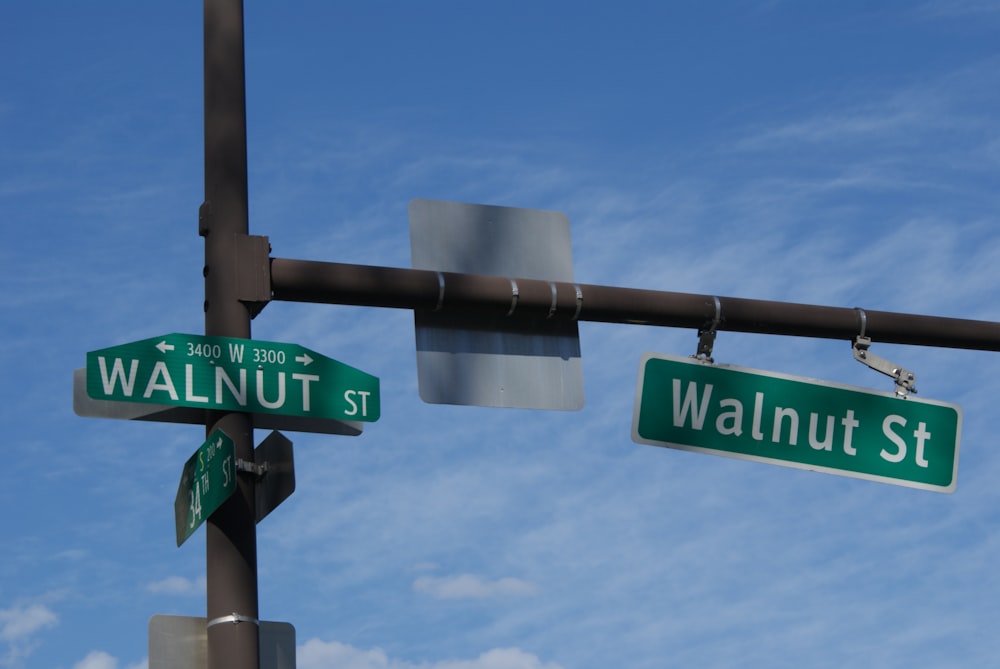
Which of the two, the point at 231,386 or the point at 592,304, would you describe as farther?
the point at 592,304

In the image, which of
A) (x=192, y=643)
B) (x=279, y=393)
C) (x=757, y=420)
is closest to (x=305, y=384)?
(x=279, y=393)

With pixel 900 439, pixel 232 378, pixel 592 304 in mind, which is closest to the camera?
pixel 232 378

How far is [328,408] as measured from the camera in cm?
642

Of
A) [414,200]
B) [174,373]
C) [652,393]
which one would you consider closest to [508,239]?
[414,200]

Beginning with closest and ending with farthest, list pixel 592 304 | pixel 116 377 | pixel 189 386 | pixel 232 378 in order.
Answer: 1. pixel 116 377
2. pixel 189 386
3. pixel 232 378
4. pixel 592 304

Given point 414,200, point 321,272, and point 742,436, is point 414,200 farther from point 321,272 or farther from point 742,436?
point 742,436

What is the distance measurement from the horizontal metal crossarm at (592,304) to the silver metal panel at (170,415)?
54 centimetres

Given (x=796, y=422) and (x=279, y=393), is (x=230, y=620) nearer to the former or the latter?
(x=279, y=393)

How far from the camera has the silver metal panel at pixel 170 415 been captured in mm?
6219

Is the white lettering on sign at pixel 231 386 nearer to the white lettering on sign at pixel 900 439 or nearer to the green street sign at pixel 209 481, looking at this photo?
the green street sign at pixel 209 481

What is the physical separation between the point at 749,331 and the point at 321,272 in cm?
229

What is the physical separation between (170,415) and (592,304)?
2.08m

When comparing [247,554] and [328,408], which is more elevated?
[328,408]

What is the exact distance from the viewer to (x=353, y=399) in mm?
6457
